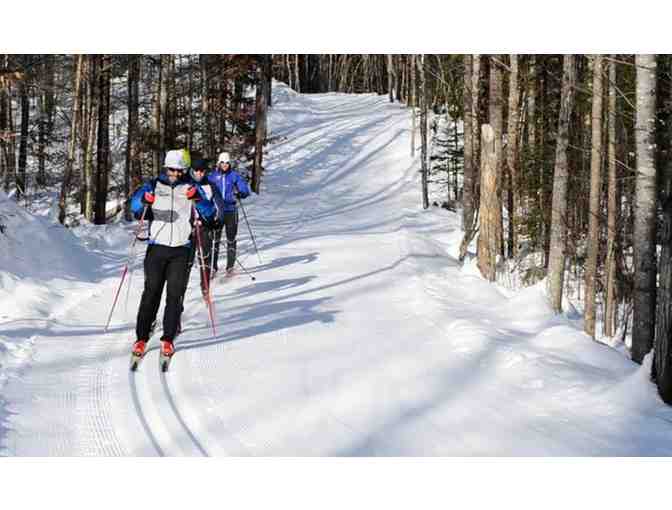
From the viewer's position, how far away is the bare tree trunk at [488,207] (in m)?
14.0

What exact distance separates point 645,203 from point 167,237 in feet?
17.2

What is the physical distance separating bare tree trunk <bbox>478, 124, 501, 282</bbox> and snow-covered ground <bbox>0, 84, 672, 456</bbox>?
1.44 feet

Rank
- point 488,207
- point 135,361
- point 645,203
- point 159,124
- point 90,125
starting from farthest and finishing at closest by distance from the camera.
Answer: point 159,124
point 90,125
point 488,207
point 645,203
point 135,361

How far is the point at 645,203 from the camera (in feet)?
28.1

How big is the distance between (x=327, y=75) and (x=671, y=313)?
67.2 m

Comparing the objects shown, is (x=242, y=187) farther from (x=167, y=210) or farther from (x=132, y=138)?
(x=132, y=138)

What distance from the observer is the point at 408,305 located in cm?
1121

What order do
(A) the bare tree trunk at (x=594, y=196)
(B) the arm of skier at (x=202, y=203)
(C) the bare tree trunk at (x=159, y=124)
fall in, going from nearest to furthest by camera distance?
(B) the arm of skier at (x=202, y=203) → (A) the bare tree trunk at (x=594, y=196) → (C) the bare tree trunk at (x=159, y=124)

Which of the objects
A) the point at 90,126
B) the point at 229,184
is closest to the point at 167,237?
the point at 229,184

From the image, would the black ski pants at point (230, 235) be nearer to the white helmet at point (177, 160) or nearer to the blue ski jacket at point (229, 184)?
the blue ski jacket at point (229, 184)

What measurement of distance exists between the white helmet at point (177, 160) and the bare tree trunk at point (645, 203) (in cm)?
495

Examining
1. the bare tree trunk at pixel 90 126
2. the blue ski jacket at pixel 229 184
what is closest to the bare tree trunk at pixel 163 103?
the bare tree trunk at pixel 90 126
